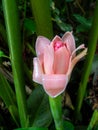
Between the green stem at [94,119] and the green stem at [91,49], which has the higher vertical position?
the green stem at [91,49]

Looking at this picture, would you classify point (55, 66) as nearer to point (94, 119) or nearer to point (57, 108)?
point (57, 108)

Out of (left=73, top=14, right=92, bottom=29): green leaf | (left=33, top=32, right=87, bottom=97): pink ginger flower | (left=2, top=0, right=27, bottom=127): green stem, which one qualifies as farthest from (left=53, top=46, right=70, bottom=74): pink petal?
(left=73, top=14, right=92, bottom=29): green leaf

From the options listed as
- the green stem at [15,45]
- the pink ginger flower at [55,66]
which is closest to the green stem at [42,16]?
the green stem at [15,45]

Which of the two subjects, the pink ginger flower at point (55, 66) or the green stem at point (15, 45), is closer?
the pink ginger flower at point (55, 66)

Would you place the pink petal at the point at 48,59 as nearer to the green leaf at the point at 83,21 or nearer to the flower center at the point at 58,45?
the flower center at the point at 58,45

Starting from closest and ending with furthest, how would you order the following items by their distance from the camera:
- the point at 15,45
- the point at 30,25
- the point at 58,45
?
the point at 58,45 → the point at 15,45 → the point at 30,25

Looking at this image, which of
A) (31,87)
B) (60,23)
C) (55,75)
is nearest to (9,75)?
(31,87)

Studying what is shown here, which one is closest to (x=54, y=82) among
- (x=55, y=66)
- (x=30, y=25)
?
(x=55, y=66)

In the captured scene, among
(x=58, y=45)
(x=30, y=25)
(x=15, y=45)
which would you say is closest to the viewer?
(x=58, y=45)
